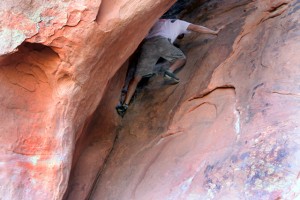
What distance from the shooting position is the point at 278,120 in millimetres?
2510

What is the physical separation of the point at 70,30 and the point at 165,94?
58.8 inches

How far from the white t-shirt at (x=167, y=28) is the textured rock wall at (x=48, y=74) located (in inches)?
45.4

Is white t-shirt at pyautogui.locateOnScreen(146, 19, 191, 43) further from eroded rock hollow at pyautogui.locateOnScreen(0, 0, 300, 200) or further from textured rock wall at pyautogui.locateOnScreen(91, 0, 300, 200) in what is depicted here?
eroded rock hollow at pyautogui.locateOnScreen(0, 0, 300, 200)

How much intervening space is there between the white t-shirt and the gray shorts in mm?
79

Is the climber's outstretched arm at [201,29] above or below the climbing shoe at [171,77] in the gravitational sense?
above

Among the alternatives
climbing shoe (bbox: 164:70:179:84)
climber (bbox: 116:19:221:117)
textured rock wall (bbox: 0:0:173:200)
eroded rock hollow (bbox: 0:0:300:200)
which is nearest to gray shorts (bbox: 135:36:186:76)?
climber (bbox: 116:19:221:117)

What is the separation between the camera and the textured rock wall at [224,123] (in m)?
2.35

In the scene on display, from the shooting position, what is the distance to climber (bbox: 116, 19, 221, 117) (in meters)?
3.74

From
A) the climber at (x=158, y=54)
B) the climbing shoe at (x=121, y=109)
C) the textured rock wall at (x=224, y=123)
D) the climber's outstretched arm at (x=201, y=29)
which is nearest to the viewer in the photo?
the textured rock wall at (x=224, y=123)

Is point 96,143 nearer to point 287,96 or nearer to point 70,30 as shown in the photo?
point 70,30

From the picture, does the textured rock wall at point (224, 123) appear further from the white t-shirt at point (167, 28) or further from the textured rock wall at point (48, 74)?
the textured rock wall at point (48, 74)

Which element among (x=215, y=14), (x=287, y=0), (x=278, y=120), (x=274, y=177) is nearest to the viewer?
(x=274, y=177)

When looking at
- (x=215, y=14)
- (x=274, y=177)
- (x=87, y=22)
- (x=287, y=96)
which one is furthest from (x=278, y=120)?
(x=215, y=14)

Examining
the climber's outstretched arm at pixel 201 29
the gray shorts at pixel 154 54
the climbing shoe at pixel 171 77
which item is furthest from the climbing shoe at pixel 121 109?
the climber's outstretched arm at pixel 201 29
